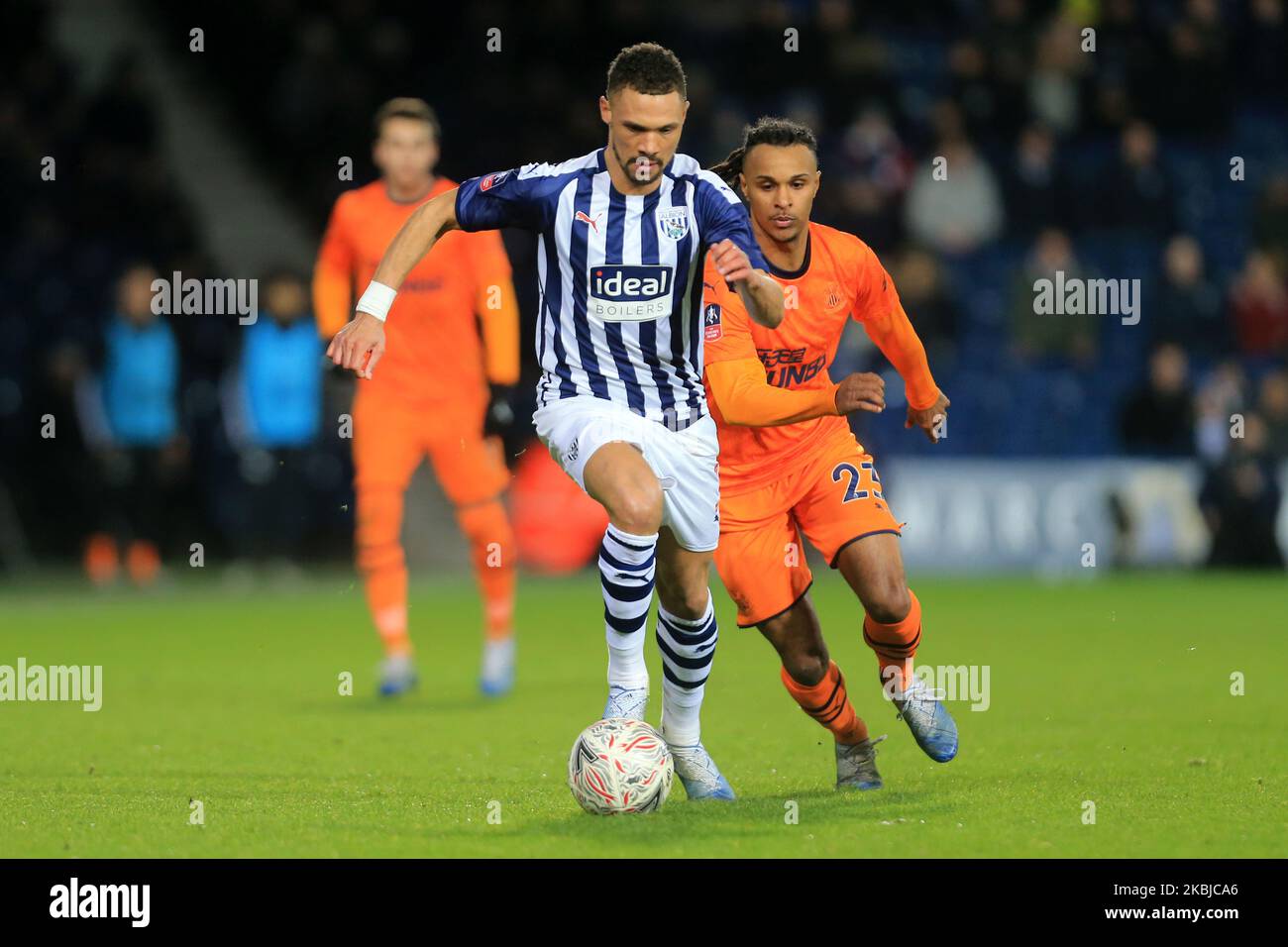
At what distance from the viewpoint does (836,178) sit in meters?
17.8

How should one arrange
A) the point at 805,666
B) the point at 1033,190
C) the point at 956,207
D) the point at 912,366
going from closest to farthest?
1. the point at 805,666
2. the point at 912,366
3. the point at 1033,190
4. the point at 956,207

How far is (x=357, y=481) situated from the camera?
979 cm

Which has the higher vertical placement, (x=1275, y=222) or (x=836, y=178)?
(x=836, y=178)

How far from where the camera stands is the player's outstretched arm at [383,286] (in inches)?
231

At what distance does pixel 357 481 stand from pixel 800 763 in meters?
3.33

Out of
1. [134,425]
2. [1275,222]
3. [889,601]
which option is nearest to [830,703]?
[889,601]

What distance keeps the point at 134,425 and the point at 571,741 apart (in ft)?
28.5

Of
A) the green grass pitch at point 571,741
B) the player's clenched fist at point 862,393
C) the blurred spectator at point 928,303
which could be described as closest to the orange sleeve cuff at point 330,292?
the green grass pitch at point 571,741

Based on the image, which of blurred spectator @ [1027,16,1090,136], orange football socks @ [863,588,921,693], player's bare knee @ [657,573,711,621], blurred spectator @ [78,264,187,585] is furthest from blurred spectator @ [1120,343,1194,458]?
player's bare knee @ [657,573,711,621]

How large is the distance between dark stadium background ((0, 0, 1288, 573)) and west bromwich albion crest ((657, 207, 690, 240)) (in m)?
10.1

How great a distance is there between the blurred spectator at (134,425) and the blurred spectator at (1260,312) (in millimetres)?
9220

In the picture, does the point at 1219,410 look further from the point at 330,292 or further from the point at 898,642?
the point at 898,642

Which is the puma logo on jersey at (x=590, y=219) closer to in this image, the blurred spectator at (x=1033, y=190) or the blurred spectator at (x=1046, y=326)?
the blurred spectator at (x=1046, y=326)
